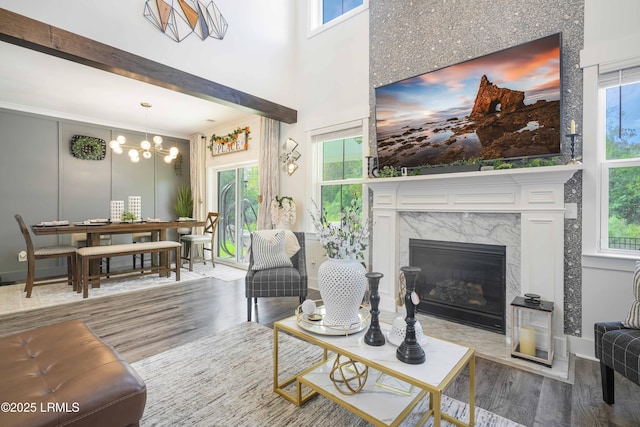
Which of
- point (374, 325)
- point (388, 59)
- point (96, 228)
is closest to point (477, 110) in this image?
point (388, 59)

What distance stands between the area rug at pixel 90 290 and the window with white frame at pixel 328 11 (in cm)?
414

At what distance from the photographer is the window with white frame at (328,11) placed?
A: 13.4 ft

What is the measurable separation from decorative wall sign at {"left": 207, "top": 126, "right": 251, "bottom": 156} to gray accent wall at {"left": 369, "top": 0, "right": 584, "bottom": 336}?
2721mm

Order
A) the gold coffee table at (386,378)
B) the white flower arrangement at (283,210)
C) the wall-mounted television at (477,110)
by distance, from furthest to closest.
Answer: the white flower arrangement at (283,210)
the wall-mounted television at (477,110)
the gold coffee table at (386,378)

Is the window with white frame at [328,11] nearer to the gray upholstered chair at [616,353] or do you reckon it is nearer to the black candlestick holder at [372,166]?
the black candlestick holder at [372,166]

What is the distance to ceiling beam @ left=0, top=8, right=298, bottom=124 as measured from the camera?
92.1 inches

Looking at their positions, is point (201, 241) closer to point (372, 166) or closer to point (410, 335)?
point (372, 166)

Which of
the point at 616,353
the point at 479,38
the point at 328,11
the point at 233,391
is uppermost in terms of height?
the point at 328,11

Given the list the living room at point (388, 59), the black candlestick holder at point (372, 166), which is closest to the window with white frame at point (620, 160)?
the living room at point (388, 59)

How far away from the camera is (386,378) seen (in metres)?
1.77

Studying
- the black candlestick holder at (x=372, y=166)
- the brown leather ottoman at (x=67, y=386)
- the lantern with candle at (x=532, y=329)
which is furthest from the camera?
the black candlestick holder at (x=372, y=166)

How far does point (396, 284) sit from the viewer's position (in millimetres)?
3346

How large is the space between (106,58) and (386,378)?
355 centimetres

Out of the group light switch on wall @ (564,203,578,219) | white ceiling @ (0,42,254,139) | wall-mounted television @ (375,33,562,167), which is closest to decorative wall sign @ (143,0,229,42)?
white ceiling @ (0,42,254,139)
